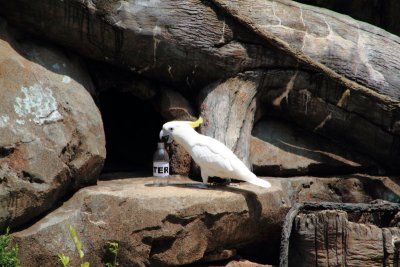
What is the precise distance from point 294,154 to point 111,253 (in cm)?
207

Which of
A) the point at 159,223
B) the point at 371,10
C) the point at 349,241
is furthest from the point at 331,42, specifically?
the point at 159,223

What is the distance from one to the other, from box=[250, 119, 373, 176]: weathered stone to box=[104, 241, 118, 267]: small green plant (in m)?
1.69

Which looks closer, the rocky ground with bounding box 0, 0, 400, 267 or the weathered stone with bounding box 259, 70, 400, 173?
the rocky ground with bounding box 0, 0, 400, 267

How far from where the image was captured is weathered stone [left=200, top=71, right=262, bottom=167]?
527cm

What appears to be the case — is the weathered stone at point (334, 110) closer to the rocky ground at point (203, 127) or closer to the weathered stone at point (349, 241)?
the rocky ground at point (203, 127)

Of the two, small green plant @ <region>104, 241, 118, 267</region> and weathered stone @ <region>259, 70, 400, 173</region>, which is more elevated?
weathered stone @ <region>259, 70, 400, 173</region>

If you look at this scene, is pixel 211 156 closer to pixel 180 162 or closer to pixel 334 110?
pixel 180 162

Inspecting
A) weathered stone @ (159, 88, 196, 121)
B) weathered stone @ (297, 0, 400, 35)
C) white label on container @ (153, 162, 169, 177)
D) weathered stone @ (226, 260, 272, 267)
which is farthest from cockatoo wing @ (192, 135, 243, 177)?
weathered stone @ (297, 0, 400, 35)

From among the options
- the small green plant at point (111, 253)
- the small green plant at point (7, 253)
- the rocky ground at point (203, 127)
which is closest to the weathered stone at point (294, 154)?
the rocky ground at point (203, 127)

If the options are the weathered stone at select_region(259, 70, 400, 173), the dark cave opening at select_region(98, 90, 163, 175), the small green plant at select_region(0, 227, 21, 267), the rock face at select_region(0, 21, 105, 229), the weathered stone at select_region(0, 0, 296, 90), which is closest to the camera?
the small green plant at select_region(0, 227, 21, 267)

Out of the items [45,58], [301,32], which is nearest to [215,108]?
[301,32]

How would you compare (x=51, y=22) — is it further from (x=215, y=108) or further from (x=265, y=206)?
(x=265, y=206)

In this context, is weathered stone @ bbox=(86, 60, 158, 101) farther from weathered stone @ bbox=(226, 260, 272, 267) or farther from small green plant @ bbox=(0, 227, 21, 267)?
small green plant @ bbox=(0, 227, 21, 267)

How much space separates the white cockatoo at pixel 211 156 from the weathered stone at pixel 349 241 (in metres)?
0.45
